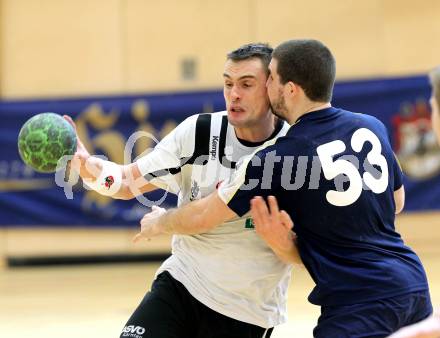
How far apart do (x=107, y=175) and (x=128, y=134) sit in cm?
743

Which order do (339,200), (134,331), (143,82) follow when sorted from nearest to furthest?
(339,200), (134,331), (143,82)

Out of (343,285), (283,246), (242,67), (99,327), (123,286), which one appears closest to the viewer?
(343,285)

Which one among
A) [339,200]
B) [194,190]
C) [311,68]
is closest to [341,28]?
[194,190]

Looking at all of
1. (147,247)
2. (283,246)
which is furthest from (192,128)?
(147,247)

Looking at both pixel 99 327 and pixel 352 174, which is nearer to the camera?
pixel 352 174

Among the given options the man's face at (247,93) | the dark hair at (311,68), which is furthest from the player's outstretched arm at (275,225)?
the man's face at (247,93)

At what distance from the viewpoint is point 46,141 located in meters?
4.46

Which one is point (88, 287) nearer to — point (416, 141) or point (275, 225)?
point (416, 141)

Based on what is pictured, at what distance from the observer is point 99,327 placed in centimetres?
750

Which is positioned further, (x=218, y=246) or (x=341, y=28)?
(x=341, y=28)

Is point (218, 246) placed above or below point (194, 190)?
below

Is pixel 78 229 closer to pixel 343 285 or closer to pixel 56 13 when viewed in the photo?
pixel 56 13

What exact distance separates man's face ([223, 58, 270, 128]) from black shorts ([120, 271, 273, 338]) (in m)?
1.20

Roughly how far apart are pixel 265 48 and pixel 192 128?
716 millimetres
